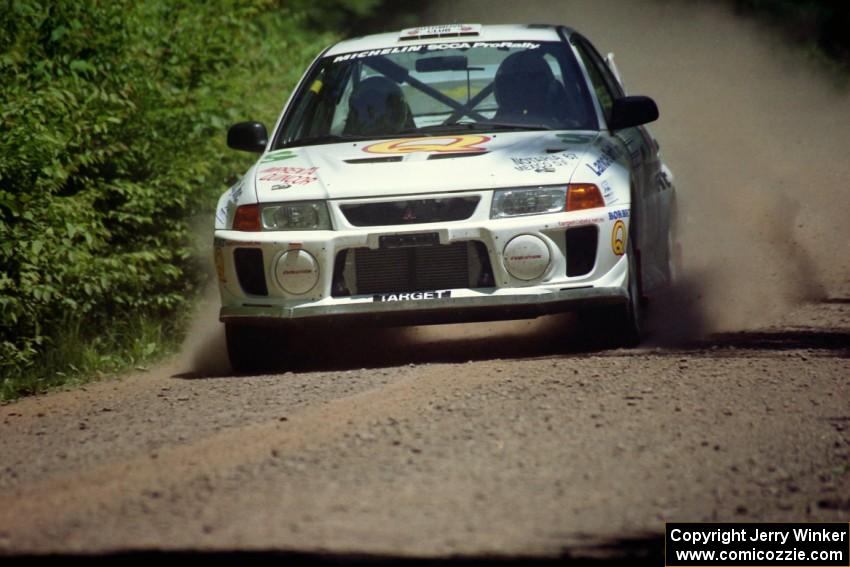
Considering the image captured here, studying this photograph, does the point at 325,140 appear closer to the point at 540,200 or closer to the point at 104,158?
the point at 540,200

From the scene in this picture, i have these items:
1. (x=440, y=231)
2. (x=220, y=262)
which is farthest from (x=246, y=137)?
(x=440, y=231)

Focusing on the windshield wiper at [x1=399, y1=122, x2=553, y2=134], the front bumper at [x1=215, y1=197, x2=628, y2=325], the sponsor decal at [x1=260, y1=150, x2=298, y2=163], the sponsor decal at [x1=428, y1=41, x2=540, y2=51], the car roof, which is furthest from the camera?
the car roof

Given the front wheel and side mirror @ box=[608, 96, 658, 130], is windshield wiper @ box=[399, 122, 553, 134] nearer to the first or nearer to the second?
side mirror @ box=[608, 96, 658, 130]

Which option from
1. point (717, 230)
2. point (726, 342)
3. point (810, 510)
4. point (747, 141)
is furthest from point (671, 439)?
point (747, 141)

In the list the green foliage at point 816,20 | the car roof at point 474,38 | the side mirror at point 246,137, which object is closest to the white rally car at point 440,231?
the side mirror at point 246,137

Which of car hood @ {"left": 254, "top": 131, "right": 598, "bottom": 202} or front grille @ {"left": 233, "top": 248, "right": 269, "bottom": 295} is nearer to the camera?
car hood @ {"left": 254, "top": 131, "right": 598, "bottom": 202}

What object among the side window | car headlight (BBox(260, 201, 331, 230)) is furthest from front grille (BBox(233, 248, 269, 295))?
the side window

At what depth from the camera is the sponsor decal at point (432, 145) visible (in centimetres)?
857

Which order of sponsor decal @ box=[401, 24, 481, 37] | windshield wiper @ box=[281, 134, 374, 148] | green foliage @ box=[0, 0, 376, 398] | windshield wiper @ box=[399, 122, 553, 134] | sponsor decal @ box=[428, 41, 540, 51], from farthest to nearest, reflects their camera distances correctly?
sponsor decal @ box=[401, 24, 481, 37], sponsor decal @ box=[428, 41, 540, 51], green foliage @ box=[0, 0, 376, 398], windshield wiper @ box=[281, 134, 374, 148], windshield wiper @ box=[399, 122, 553, 134]

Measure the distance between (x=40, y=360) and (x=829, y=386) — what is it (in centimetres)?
466

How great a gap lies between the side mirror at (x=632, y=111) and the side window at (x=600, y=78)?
0.25 m

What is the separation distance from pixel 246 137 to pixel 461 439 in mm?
3511

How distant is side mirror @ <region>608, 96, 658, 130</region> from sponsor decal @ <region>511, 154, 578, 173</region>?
78 cm

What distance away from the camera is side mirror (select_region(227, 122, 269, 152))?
9258 millimetres
